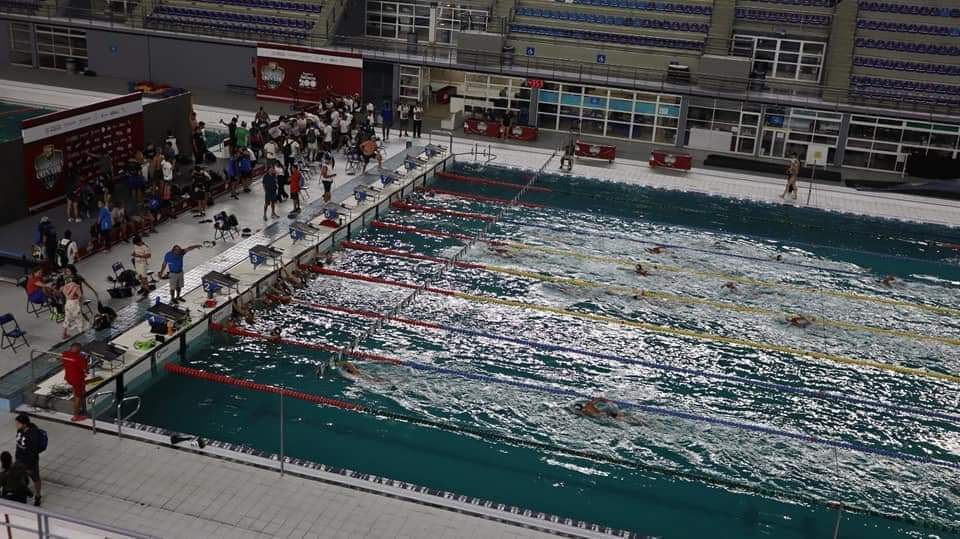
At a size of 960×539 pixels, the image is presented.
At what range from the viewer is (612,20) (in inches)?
1753

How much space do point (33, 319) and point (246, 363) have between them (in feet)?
15.2

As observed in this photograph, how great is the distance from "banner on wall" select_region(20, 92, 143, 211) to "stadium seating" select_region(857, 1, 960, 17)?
101ft

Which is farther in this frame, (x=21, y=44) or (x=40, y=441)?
(x=21, y=44)

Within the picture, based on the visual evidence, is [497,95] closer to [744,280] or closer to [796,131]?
[796,131]

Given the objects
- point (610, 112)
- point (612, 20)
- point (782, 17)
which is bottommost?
point (610, 112)

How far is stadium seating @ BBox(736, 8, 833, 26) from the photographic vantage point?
42375 millimetres

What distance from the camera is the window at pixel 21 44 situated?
47812mm

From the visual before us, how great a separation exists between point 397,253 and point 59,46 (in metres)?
30.4

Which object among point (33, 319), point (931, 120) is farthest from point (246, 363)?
point (931, 120)

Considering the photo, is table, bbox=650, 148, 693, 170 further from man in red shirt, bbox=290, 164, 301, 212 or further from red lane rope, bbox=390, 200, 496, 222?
man in red shirt, bbox=290, 164, 301, 212

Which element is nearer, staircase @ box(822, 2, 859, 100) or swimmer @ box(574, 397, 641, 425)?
swimmer @ box(574, 397, 641, 425)

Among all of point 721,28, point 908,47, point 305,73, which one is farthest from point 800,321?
point 305,73

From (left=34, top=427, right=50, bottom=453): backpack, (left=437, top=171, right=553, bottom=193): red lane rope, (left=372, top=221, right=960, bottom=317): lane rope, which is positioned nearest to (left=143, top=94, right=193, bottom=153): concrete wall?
(left=372, top=221, right=960, bottom=317): lane rope

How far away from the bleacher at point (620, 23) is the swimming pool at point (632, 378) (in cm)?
1680
